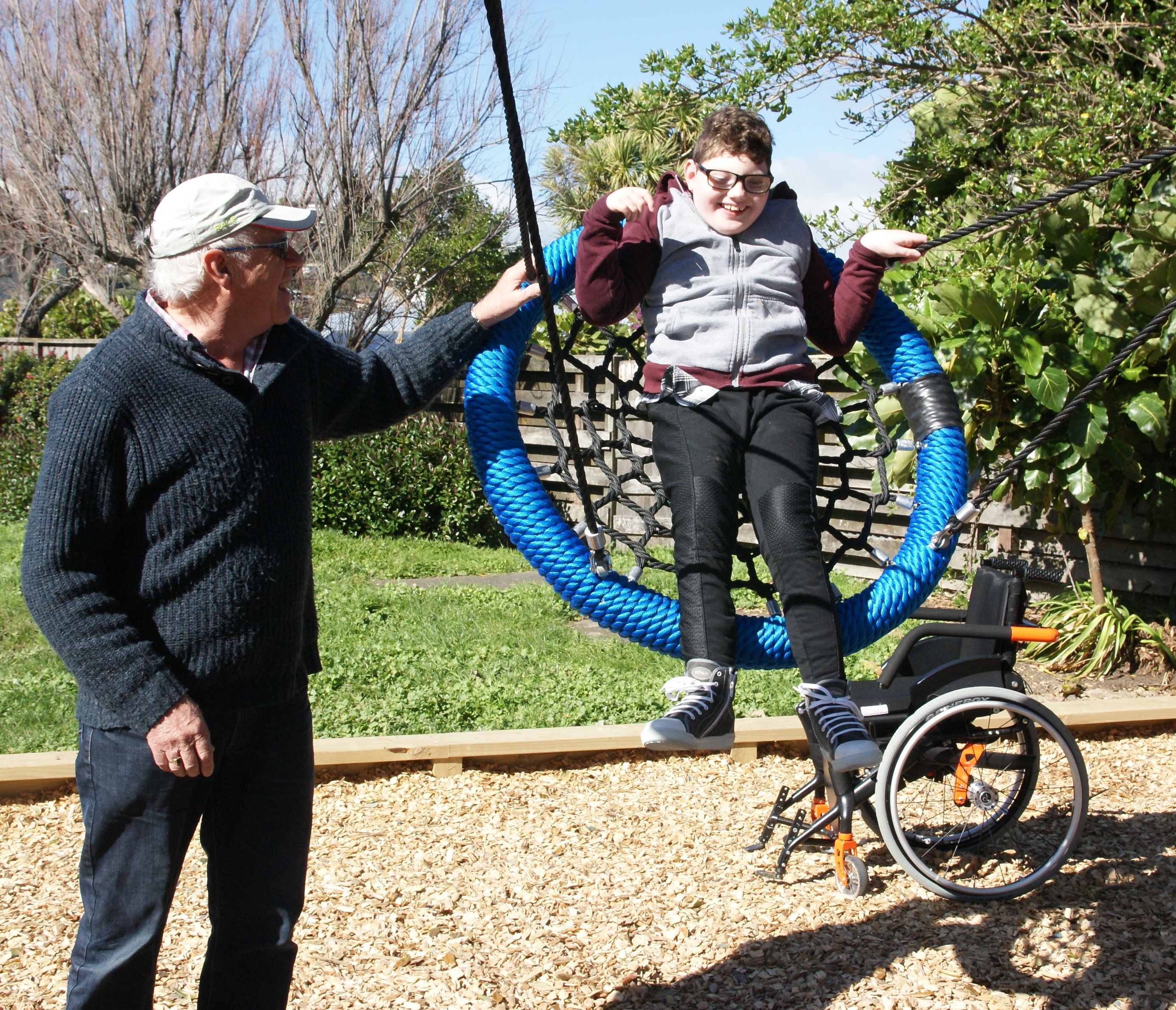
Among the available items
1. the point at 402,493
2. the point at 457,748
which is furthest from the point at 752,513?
the point at 402,493

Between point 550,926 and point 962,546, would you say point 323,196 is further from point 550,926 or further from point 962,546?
point 550,926

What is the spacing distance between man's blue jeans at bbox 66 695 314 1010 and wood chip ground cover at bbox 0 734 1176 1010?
560 millimetres

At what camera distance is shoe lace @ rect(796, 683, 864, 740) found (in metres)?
2.25

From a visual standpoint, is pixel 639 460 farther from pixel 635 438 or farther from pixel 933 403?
pixel 933 403

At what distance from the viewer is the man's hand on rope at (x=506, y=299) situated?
2.25 m

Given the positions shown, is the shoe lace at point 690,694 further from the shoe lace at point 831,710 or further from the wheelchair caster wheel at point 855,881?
the wheelchair caster wheel at point 855,881

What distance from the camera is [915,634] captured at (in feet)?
9.66

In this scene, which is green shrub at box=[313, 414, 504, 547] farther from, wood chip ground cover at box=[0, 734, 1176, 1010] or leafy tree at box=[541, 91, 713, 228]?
wood chip ground cover at box=[0, 734, 1176, 1010]

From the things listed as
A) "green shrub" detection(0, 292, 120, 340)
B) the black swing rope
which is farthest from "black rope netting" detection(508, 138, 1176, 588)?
"green shrub" detection(0, 292, 120, 340)

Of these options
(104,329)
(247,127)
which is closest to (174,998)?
(247,127)

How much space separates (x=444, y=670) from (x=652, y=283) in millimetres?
2371

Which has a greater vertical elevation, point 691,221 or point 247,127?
point 247,127

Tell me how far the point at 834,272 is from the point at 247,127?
278 inches

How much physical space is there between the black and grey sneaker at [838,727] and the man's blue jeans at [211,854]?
1.04 meters
